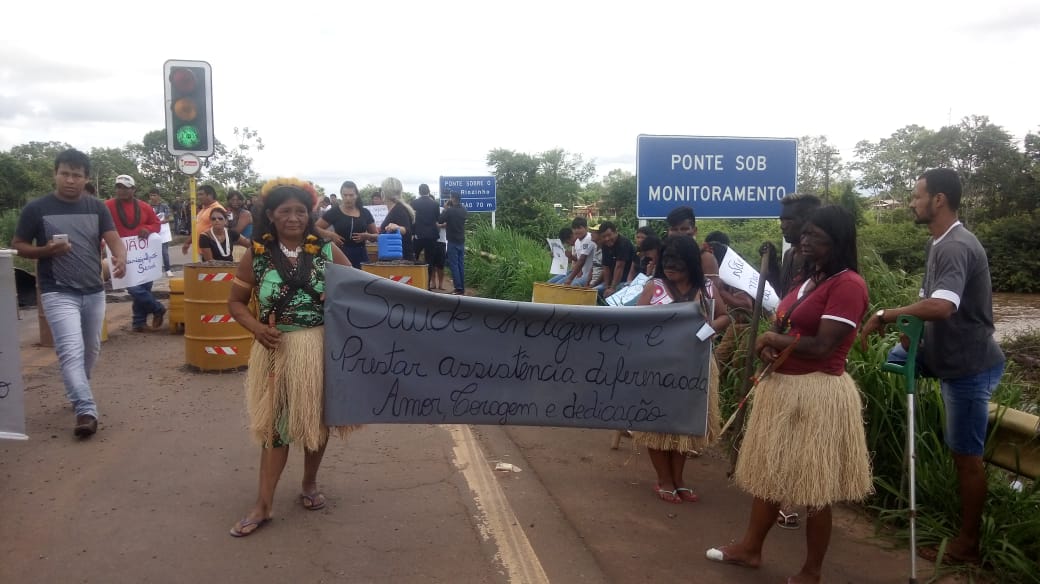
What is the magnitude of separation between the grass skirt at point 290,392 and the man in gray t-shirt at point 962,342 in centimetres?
271

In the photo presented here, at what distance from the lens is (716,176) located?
23.7 ft

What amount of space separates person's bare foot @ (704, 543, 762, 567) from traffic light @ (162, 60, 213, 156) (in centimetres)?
736

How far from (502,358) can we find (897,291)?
146 inches

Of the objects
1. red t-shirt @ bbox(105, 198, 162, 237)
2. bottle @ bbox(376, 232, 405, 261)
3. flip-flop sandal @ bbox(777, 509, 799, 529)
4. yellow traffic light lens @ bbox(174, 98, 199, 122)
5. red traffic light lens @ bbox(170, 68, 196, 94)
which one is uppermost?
red traffic light lens @ bbox(170, 68, 196, 94)

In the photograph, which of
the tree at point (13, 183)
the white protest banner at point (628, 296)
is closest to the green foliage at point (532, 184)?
the white protest banner at point (628, 296)

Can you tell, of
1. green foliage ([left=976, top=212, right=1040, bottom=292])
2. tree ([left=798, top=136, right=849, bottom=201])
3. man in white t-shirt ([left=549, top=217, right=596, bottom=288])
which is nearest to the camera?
man in white t-shirt ([left=549, top=217, right=596, bottom=288])

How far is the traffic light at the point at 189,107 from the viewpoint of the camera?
8516 millimetres

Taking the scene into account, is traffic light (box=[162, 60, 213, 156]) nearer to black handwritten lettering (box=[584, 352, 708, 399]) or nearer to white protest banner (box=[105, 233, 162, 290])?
white protest banner (box=[105, 233, 162, 290])

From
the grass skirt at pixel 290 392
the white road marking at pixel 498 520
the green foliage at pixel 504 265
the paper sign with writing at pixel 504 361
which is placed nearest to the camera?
the white road marking at pixel 498 520

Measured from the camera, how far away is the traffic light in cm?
852

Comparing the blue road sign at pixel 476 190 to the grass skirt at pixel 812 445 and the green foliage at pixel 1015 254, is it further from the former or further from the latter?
the grass skirt at pixel 812 445

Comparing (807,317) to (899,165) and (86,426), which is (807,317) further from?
(899,165)

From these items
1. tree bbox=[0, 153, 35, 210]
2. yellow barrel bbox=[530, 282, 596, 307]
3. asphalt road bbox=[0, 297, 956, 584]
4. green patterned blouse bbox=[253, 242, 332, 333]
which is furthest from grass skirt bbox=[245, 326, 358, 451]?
tree bbox=[0, 153, 35, 210]

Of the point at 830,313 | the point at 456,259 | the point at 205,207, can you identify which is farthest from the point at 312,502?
the point at 456,259
